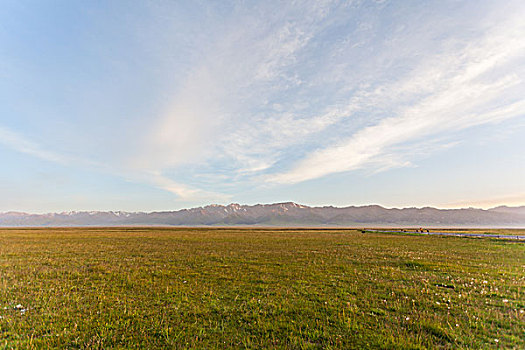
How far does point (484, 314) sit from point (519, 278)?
10195 millimetres

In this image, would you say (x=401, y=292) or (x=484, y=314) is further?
(x=401, y=292)

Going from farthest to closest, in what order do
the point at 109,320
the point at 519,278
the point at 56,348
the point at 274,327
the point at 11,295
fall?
the point at 519,278
the point at 11,295
the point at 109,320
the point at 274,327
the point at 56,348

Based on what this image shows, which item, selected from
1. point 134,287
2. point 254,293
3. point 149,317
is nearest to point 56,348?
point 149,317

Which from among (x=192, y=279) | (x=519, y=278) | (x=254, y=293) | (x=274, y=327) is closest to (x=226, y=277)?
(x=192, y=279)

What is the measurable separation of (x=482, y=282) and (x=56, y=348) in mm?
21193

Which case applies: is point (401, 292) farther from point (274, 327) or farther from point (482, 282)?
point (274, 327)

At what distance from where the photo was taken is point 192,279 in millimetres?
15531

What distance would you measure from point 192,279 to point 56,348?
343 inches

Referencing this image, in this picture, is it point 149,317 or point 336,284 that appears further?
point 336,284

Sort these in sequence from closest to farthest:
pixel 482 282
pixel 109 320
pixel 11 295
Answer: pixel 109 320, pixel 11 295, pixel 482 282

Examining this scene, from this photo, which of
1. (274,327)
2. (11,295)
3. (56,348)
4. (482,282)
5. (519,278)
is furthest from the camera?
(519,278)

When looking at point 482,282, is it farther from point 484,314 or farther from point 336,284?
point 336,284

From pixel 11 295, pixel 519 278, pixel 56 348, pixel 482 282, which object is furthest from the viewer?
pixel 519 278

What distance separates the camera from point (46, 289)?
13.1 meters
